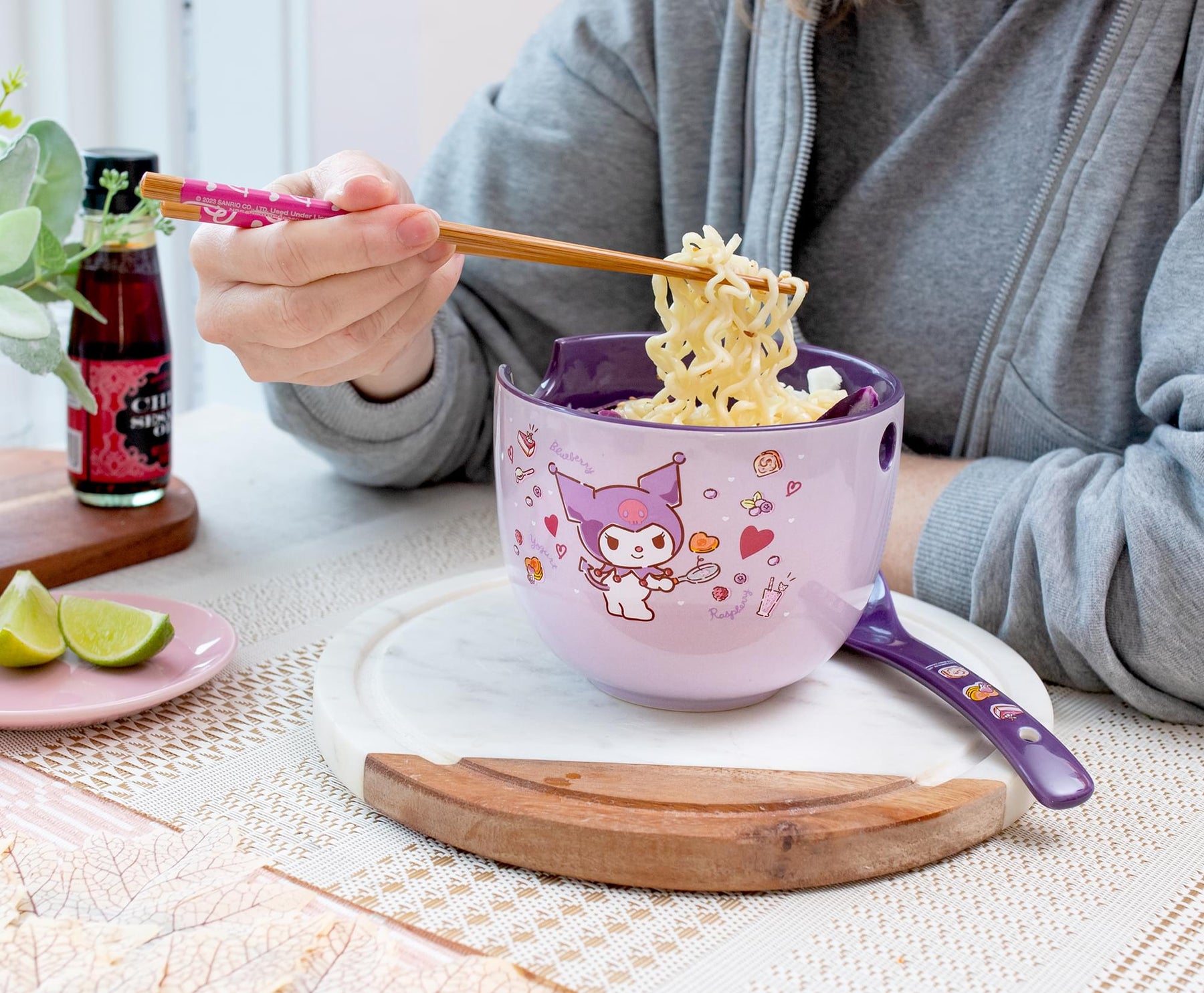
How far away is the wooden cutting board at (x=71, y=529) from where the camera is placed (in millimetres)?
914

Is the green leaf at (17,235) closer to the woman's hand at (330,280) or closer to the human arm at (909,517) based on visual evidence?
the woman's hand at (330,280)

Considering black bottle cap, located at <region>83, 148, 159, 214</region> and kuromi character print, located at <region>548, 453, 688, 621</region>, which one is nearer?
kuromi character print, located at <region>548, 453, 688, 621</region>

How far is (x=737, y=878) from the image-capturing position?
1.90 feet

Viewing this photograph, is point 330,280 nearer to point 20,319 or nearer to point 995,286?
point 20,319

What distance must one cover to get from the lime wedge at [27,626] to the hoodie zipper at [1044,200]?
2.51ft

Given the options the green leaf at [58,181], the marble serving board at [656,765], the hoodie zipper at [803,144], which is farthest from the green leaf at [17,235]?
the hoodie zipper at [803,144]

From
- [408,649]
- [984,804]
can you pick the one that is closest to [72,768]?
[408,649]

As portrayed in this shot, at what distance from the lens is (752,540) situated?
64 centimetres

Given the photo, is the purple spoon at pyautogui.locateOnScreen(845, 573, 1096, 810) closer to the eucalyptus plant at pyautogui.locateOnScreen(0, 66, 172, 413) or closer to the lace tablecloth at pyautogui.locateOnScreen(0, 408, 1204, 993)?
the lace tablecloth at pyautogui.locateOnScreen(0, 408, 1204, 993)

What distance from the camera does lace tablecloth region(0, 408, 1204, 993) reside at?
53cm

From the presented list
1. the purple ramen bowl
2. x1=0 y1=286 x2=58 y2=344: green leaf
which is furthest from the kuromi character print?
x1=0 y1=286 x2=58 y2=344: green leaf

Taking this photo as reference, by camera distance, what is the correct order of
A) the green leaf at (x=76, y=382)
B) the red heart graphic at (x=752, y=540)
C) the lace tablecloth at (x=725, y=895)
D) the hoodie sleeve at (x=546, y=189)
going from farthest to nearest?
the hoodie sleeve at (x=546, y=189)
the green leaf at (x=76, y=382)
the red heart graphic at (x=752, y=540)
the lace tablecloth at (x=725, y=895)

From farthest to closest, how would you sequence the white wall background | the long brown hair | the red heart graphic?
1. the white wall background
2. the long brown hair
3. the red heart graphic

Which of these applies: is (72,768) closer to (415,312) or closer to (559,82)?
(415,312)
